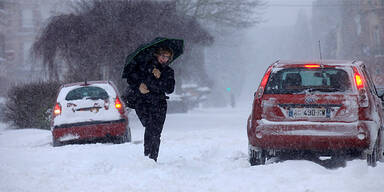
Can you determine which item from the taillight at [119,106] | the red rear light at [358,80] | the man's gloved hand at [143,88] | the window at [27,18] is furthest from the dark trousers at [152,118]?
the window at [27,18]

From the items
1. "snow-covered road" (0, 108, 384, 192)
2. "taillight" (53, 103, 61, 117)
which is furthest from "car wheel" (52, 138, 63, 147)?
"snow-covered road" (0, 108, 384, 192)

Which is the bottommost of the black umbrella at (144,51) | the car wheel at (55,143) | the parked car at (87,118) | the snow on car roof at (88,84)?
the car wheel at (55,143)

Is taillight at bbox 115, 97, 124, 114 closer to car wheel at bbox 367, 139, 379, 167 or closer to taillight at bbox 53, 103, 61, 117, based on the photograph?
taillight at bbox 53, 103, 61, 117

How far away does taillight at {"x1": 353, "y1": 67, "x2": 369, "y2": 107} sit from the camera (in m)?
6.77

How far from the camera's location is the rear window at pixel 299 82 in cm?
700

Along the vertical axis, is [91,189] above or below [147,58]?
below

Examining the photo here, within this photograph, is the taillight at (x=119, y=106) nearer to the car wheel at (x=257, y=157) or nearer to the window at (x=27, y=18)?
the car wheel at (x=257, y=157)

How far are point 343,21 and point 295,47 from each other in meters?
56.1

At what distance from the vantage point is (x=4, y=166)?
25.5ft

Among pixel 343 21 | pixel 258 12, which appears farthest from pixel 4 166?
pixel 343 21

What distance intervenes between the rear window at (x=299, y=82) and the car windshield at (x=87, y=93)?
5102mm

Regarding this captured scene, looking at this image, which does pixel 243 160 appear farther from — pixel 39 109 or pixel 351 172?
pixel 39 109

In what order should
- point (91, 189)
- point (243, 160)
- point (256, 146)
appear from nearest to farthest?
1. point (91, 189)
2. point (256, 146)
3. point (243, 160)

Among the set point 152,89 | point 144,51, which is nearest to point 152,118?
point 152,89
